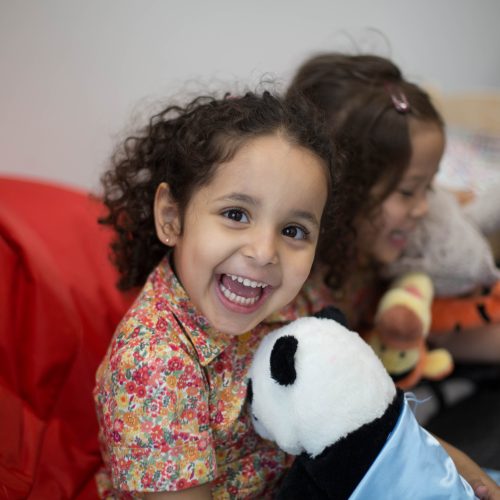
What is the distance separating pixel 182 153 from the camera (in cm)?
79

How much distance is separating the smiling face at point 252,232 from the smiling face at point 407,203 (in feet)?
1.07

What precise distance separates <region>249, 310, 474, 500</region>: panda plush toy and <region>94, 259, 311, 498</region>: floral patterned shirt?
0.09 meters

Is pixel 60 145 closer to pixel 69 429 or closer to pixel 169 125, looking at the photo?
Result: pixel 169 125

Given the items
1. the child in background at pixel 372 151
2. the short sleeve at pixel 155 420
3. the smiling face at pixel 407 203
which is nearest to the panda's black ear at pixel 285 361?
the short sleeve at pixel 155 420

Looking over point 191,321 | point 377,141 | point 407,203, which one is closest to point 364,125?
point 377,141

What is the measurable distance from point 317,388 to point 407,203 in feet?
1.71

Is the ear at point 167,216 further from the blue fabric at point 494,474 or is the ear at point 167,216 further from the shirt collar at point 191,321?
the blue fabric at point 494,474

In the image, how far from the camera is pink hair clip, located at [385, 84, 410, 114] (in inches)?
40.3

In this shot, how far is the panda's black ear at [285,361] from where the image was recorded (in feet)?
2.16

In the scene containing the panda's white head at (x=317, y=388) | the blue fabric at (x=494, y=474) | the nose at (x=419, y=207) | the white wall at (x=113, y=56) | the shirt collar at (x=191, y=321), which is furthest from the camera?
the white wall at (x=113, y=56)

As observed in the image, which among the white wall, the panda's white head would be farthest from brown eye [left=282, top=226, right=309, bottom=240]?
the white wall

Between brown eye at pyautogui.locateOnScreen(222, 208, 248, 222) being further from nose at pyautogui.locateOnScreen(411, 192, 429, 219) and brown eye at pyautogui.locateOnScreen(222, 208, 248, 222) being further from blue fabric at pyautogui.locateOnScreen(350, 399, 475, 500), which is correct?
nose at pyautogui.locateOnScreen(411, 192, 429, 219)

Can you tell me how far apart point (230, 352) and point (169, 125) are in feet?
1.12

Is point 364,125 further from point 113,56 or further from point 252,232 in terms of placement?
point 113,56
